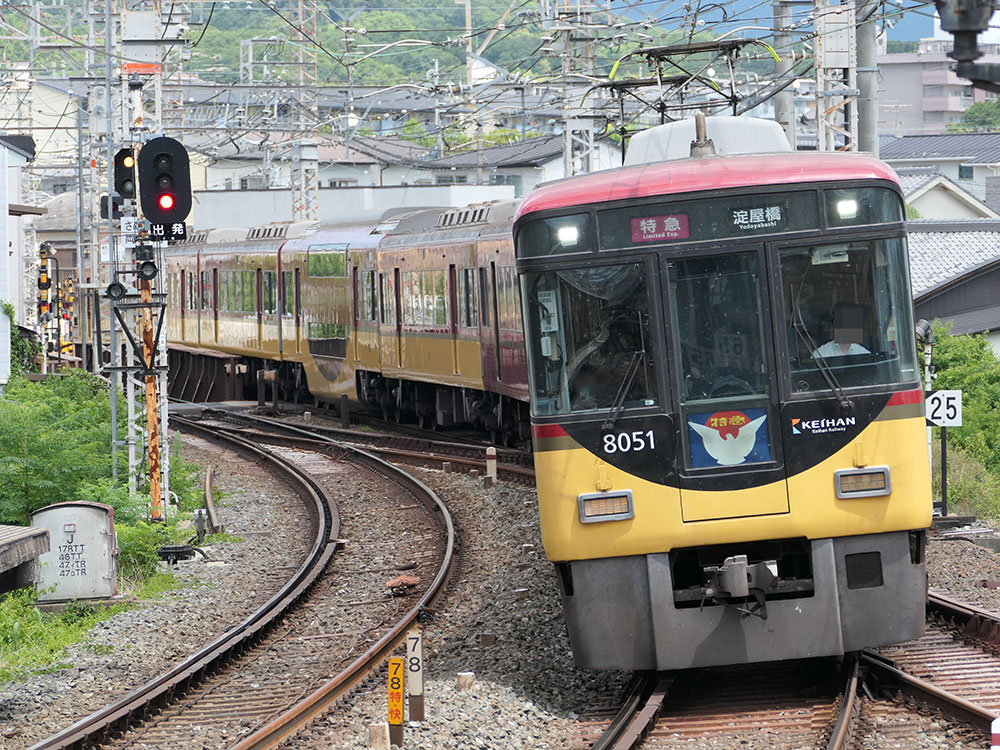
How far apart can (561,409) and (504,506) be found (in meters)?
7.90

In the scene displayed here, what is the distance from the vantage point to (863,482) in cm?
754

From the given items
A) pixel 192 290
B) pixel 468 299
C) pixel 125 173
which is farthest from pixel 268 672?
pixel 192 290

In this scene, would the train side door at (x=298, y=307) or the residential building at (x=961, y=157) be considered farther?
the residential building at (x=961, y=157)

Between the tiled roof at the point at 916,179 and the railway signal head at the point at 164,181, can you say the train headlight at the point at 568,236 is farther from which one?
the tiled roof at the point at 916,179

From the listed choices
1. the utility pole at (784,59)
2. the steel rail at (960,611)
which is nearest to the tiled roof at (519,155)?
the utility pole at (784,59)

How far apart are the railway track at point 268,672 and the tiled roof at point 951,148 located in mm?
48410

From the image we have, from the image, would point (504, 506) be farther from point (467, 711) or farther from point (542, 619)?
point (467, 711)

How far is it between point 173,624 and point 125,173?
4.67 meters

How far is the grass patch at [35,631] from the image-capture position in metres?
9.55

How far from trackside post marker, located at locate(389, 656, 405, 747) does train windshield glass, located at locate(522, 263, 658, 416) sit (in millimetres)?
1498

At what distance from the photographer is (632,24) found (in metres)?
18.9

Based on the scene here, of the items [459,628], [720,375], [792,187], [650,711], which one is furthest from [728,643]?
[459,628]

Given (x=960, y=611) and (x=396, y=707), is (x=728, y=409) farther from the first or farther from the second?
(x=960, y=611)

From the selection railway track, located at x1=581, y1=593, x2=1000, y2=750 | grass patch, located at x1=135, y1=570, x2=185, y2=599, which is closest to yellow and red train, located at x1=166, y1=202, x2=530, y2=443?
grass patch, located at x1=135, y1=570, x2=185, y2=599
